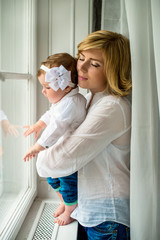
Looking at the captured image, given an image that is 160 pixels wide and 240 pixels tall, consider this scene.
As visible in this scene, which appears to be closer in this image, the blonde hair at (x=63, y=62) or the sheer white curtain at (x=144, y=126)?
the sheer white curtain at (x=144, y=126)

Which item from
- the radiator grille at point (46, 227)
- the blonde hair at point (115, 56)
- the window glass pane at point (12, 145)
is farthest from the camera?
the radiator grille at point (46, 227)

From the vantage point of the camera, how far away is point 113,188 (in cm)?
105

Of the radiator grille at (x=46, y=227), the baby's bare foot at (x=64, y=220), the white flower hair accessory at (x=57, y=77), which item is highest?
the white flower hair accessory at (x=57, y=77)

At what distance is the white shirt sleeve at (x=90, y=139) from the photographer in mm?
977

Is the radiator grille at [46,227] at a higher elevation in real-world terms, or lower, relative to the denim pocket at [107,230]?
lower

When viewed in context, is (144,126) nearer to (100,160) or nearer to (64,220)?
(100,160)

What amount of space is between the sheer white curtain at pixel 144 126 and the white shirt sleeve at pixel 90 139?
0.08m

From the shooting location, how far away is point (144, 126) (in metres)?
0.95

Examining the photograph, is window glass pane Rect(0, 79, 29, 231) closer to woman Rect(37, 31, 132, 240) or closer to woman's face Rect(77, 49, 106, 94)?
woman Rect(37, 31, 132, 240)

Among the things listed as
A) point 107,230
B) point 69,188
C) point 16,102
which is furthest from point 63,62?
point 107,230

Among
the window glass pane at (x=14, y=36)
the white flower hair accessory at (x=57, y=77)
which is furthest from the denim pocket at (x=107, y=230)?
the window glass pane at (x=14, y=36)

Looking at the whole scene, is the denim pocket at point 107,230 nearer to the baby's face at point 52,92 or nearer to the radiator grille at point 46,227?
the radiator grille at point 46,227

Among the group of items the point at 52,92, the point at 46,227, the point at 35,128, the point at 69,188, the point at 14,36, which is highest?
the point at 14,36

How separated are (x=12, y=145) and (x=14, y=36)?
627 millimetres
